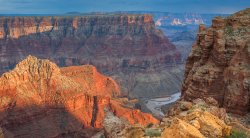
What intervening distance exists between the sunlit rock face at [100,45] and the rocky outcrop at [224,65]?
106875mm

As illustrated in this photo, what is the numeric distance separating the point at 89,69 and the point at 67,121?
29.2 metres

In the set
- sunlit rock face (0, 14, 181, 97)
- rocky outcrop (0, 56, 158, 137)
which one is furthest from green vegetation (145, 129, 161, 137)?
sunlit rock face (0, 14, 181, 97)

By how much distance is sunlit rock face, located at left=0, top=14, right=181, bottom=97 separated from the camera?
149750 millimetres

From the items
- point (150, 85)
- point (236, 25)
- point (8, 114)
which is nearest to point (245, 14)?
point (236, 25)

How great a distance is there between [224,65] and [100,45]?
132 metres

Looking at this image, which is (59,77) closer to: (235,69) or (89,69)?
(89,69)

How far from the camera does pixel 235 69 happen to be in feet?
94.6

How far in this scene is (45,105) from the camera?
206ft

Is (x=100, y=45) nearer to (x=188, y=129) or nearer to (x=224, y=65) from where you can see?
(x=224, y=65)

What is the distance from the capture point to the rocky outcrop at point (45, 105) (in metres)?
58.3

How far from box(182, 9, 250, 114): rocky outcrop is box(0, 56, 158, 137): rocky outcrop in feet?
88.2

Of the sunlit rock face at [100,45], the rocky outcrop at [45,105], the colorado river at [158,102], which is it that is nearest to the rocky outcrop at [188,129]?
Result: the rocky outcrop at [45,105]

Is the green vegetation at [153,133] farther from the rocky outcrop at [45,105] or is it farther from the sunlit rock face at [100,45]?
the sunlit rock face at [100,45]

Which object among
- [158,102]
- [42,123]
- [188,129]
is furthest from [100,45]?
[188,129]
